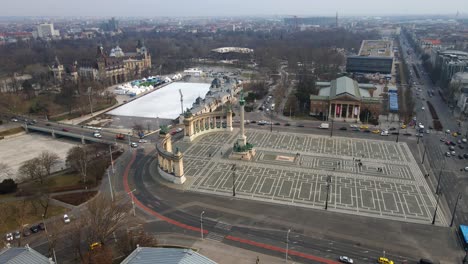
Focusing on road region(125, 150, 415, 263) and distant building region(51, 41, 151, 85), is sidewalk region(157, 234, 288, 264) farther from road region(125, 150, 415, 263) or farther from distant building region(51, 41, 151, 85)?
distant building region(51, 41, 151, 85)

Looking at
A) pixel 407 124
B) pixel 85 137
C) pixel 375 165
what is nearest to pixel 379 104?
pixel 407 124

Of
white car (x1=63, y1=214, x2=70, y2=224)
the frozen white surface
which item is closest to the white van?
the frozen white surface

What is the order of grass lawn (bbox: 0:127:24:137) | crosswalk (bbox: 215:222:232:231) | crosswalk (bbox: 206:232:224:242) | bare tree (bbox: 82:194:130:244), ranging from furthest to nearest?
1. grass lawn (bbox: 0:127:24:137)
2. crosswalk (bbox: 215:222:232:231)
3. crosswalk (bbox: 206:232:224:242)
4. bare tree (bbox: 82:194:130:244)

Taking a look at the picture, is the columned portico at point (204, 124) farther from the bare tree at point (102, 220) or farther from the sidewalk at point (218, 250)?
the bare tree at point (102, 220)

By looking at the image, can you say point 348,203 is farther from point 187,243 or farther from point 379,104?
point 379,104

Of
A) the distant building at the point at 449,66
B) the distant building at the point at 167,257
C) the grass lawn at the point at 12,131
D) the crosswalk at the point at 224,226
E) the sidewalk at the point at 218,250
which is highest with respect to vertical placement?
the distant building at the point at 449,66

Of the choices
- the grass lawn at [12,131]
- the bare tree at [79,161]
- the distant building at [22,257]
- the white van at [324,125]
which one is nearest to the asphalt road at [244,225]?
the bare tree at [79,161]

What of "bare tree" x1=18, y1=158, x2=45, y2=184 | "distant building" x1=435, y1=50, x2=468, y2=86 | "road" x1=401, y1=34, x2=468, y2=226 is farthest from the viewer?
"distant building" x1=435, y1=50, x2=468, y2=86
